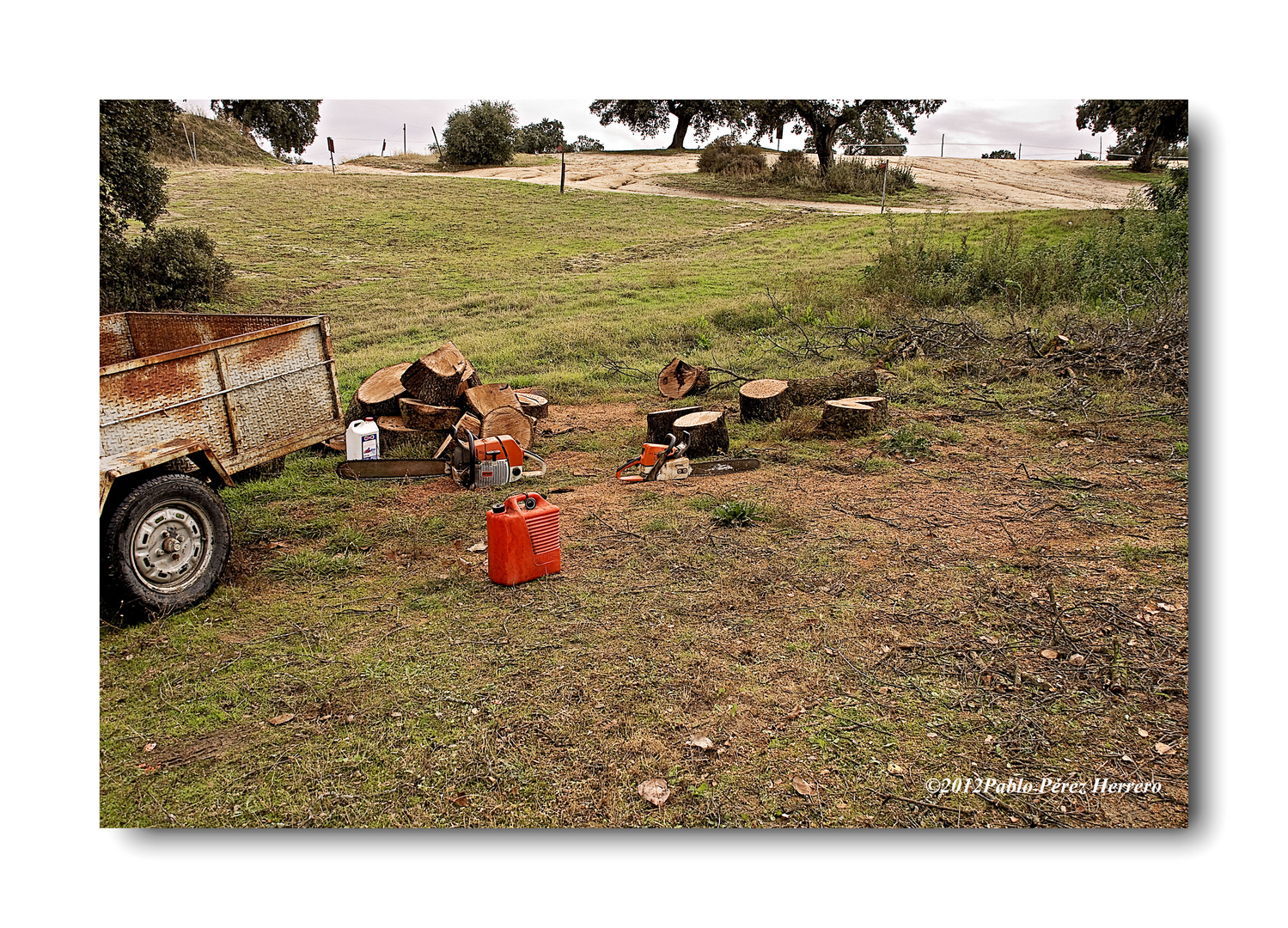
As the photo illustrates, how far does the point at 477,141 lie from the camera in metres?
12.8

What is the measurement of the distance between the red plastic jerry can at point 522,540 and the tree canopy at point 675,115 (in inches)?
87.2

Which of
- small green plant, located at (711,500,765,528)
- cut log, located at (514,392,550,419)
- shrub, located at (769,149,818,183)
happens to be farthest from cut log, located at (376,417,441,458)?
shrub, located at (769,149,818,183)

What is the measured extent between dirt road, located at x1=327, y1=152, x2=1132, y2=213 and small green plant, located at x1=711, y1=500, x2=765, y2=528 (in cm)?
355

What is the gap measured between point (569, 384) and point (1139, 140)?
6.55 metres

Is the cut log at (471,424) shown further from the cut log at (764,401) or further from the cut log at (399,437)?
the cut log at (764,401)

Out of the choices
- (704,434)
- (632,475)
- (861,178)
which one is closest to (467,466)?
(632,475)

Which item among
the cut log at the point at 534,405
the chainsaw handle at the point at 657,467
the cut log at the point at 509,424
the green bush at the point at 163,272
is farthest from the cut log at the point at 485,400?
the green bush at the point at 163,272

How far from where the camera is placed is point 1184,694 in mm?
3479

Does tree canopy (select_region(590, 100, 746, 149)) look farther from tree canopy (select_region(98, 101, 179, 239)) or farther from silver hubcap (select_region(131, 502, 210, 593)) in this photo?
tree canopy (select_region(98, 101, 179, 239))

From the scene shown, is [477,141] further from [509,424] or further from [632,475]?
[632,475]

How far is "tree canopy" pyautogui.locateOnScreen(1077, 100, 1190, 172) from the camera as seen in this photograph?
3.63 m

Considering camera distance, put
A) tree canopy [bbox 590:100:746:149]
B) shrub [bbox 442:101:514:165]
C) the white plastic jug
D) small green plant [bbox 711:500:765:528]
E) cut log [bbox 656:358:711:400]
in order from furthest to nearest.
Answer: shrub [bbox 442:101:514:165]
cut log [bbox 656:358:711:400]
the white plastic jug
small green plant [bbox 711:500:765:528]
tree canopy [bbox 590:100:746:149]

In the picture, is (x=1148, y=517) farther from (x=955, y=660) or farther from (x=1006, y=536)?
(x=955, y=660)

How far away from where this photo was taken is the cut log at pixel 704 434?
23.6ft
